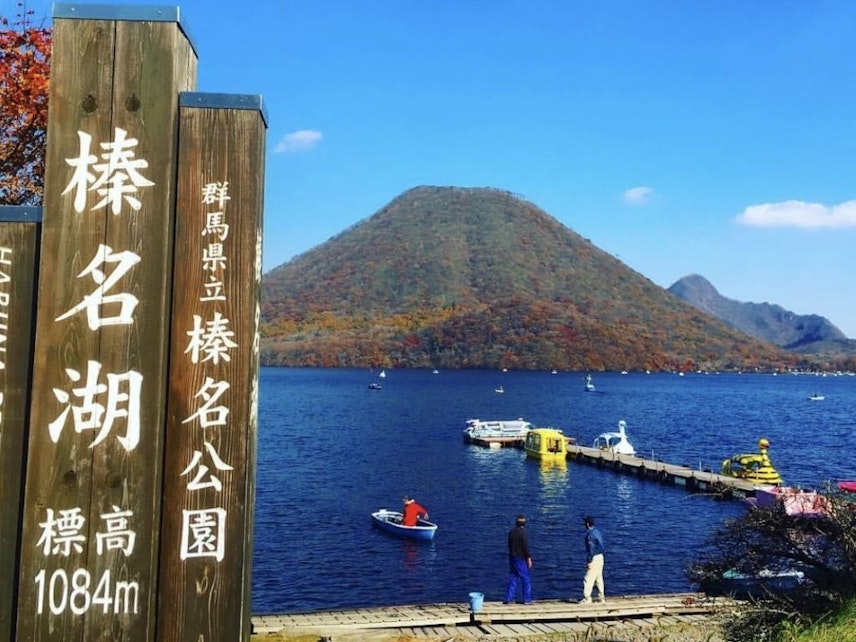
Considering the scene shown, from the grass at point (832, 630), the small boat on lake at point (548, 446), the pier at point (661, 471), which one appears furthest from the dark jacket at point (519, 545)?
the small boat on lake at point (548, 446)

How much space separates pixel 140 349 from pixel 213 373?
1.21ft

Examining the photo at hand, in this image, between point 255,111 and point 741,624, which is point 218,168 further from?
point 741,624

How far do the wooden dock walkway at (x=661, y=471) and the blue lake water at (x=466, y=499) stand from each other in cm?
78

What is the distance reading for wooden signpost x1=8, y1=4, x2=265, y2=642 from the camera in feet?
11.9

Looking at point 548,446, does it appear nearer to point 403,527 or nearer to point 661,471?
point 661,471

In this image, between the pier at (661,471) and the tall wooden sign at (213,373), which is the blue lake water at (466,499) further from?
the tall wooden sign at (213,373)

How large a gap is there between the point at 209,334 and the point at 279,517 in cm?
3201

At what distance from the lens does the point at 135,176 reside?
3.78 m

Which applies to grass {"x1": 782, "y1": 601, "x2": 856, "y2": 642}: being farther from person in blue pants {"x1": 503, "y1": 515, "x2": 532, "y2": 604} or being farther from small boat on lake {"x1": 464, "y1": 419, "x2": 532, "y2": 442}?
small boat on lake {"x1": 464, "y1": 419, "x2": 532, "y2": 442}

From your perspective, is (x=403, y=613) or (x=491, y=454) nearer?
(x=403, y=613)

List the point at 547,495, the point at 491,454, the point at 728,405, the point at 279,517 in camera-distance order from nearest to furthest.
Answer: the point at 279,517 → the point at 547,495 → the point at 491,454 → the point at 728,405

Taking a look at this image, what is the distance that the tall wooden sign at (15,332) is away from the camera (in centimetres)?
386

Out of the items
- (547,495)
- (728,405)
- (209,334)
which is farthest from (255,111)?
(728,405)

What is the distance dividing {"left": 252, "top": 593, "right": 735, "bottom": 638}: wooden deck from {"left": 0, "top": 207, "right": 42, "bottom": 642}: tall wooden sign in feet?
27.6
